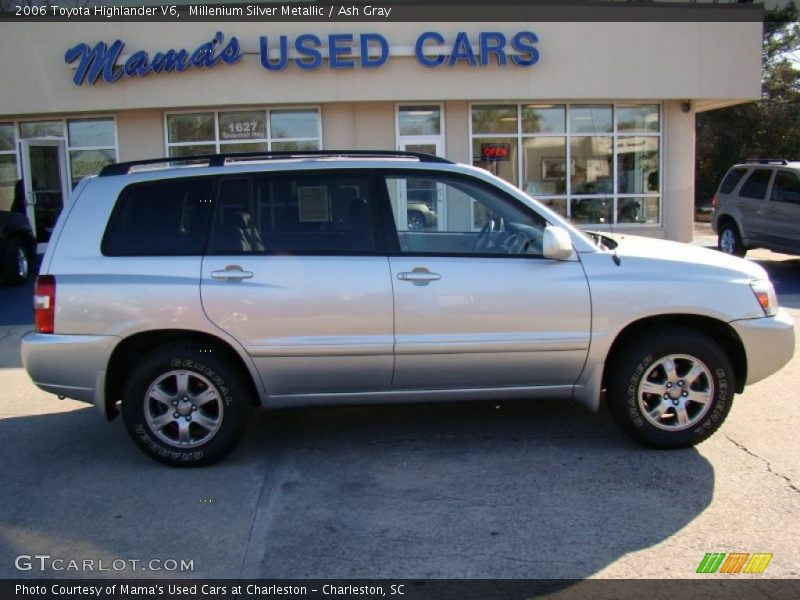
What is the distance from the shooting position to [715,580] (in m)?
3.31

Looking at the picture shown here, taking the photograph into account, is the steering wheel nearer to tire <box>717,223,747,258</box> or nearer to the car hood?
the car hood

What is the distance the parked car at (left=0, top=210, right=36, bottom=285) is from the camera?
1216cm

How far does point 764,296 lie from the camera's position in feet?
15.3

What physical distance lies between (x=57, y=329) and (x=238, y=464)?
137 cm

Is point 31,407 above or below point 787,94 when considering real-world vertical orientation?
below

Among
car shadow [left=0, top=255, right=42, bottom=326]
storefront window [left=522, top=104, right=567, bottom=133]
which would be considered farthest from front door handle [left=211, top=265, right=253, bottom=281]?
storefront window [left=522, top=104, right=567, bottom=133]

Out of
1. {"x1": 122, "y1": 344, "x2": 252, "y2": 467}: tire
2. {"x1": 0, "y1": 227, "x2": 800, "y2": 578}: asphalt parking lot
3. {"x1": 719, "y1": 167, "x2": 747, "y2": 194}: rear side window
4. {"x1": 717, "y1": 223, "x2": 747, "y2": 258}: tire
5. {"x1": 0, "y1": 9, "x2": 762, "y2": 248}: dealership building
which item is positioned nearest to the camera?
{"x1": 0, "y1": 227, "x2": 800, "y2": 578}: asphalt parking lot

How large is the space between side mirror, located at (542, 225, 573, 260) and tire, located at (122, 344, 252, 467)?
2036 mm

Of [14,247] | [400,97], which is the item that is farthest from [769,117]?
[14,247]

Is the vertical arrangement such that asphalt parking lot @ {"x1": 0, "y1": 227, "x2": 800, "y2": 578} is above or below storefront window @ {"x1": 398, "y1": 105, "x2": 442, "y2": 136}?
below

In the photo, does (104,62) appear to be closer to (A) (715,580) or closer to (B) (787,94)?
(A) (715,580)

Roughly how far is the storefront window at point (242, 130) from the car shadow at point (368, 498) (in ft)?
36.0

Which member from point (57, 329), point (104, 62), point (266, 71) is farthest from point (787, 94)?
point (57, 329)

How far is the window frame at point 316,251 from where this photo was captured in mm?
4594
